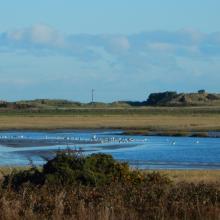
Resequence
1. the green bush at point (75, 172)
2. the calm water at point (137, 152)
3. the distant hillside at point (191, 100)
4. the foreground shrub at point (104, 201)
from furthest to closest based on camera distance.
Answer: the distant hillside at point (191, 100)
the calm water at point (137, 152)
the green bush at point (75, 172)
the foreground shrub at point (104, 201)

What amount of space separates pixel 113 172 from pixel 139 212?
10.9 ft

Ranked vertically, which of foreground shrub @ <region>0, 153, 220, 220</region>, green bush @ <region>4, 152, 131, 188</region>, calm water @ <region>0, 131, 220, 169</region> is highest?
green bush @ <region>4, 152, 131, 188</region>

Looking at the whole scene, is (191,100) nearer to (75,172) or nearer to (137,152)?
(137,152)

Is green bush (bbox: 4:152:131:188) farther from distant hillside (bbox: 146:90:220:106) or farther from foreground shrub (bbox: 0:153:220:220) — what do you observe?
distant hillside (bbox: 146:90:220:106)

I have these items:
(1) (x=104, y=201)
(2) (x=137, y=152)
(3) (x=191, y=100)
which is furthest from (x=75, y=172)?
(3) (x=191, y=100)

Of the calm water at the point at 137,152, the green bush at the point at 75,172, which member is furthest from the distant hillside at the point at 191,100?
the green bush at the point at 75,172

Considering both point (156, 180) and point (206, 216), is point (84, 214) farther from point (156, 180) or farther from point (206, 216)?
point (156, 180)

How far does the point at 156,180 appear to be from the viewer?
14.0 meters

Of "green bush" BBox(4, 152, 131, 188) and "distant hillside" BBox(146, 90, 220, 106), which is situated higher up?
"distant hillside" BBox(146, 90, 220, 106)

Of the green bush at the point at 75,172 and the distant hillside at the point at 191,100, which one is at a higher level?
the distant hillside at the point at 191,100

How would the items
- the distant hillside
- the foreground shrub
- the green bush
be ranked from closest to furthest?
the foreground shrub, the green bush, the distant hillside

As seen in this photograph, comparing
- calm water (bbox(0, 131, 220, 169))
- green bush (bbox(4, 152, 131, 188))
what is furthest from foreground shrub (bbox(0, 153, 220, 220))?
calm water (bbox(0, 131, 220, 169))

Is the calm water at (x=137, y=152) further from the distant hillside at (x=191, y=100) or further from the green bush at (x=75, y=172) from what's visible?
the distant hillside at (x=191, y=100)

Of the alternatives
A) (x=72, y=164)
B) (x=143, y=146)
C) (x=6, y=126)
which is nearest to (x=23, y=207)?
(x=72, y=164)
